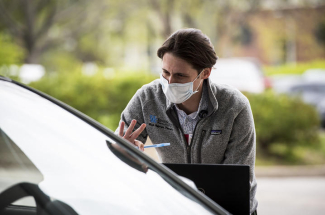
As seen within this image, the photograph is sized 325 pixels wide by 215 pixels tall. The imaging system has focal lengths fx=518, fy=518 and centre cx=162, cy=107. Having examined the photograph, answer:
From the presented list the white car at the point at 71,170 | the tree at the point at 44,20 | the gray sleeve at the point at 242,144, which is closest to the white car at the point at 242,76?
the tree at the point at 44,20

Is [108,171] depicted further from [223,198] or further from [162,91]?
[162,91]

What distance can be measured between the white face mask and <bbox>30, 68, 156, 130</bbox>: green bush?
777cm

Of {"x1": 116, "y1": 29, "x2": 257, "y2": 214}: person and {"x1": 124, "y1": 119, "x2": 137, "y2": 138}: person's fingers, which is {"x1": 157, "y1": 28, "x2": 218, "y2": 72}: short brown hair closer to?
{"x1": 116, "y1": 29, "x2": 257, "y2": 214}: person

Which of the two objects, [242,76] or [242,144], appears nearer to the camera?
[242,144]

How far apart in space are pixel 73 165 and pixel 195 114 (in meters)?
1.00

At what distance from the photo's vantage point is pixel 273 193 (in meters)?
7.87

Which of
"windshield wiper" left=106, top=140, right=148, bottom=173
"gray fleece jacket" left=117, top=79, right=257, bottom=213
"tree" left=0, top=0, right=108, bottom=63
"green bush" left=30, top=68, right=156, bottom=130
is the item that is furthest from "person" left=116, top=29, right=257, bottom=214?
"tree" left=0, top=0, right=108, bottom=63

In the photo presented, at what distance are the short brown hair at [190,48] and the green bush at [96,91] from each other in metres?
7.84

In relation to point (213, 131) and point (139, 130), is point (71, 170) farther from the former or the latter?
point (213, 131)

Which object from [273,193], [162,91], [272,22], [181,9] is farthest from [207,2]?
[162,91]

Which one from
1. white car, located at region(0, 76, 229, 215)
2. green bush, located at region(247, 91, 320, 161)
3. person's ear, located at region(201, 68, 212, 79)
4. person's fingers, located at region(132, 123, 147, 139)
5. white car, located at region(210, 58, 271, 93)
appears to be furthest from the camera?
white car, located at region(210, 58, 271, 93)

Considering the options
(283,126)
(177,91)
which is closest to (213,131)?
(177,91)

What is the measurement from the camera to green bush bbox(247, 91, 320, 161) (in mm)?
9680

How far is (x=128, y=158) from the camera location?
1.69 m
